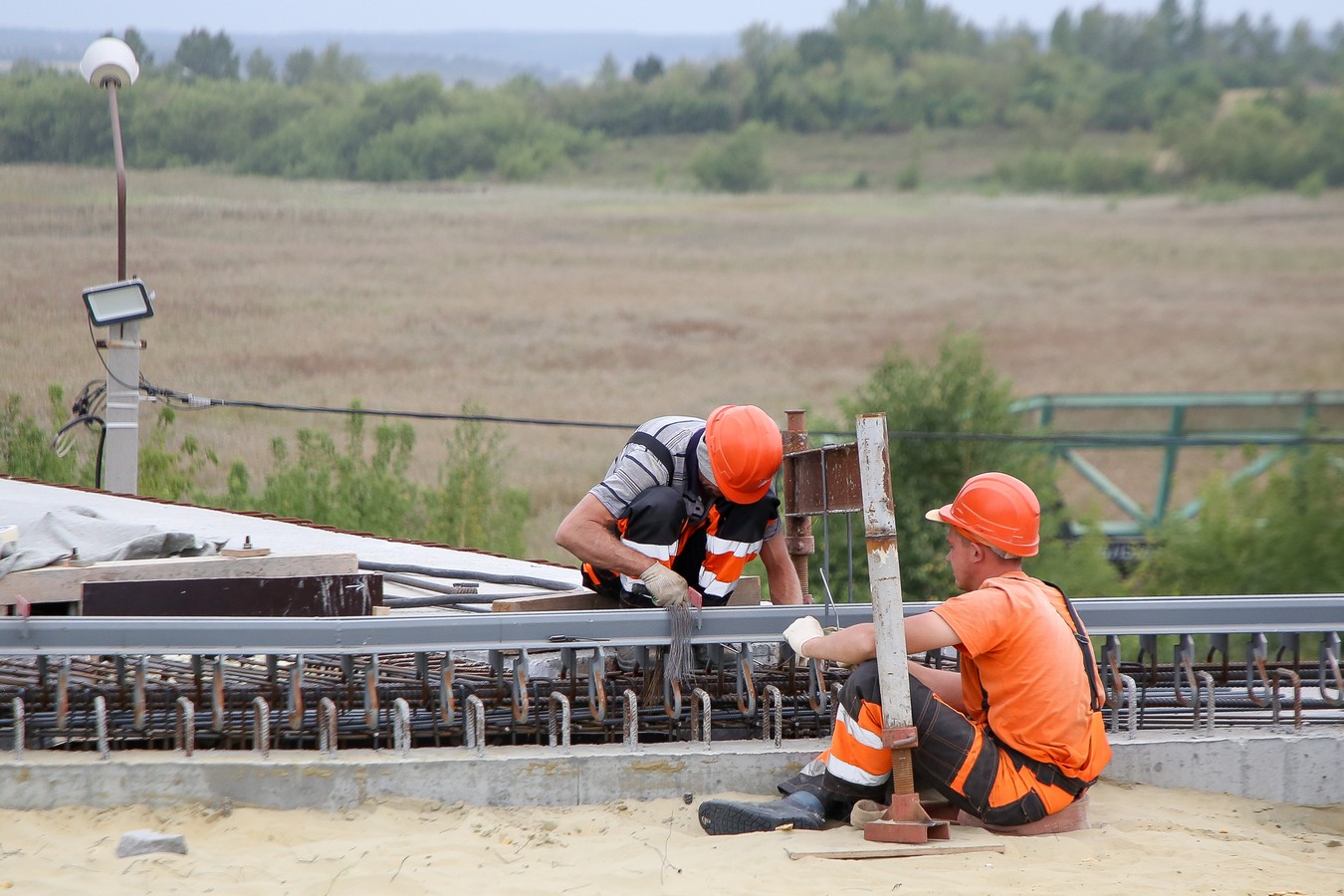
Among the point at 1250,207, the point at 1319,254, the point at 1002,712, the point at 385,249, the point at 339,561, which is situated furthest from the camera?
the point at 1250,207

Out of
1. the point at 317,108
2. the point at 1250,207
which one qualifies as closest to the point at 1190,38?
the point at 1250,207

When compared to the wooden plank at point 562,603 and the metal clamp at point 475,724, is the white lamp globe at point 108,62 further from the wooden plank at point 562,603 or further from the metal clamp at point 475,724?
the metal clamp at point 475,724

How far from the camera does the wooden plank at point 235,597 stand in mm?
4707

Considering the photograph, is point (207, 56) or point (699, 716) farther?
point (207, 56)

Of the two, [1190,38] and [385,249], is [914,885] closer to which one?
[385,249]

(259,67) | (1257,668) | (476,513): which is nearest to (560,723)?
(1257,668)

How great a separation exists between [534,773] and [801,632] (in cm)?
103

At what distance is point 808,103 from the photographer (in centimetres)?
3794

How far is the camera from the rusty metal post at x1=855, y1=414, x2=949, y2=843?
3.71 metres

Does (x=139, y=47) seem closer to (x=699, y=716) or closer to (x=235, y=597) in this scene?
(x=235, y=597)

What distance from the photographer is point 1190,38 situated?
4438 cm

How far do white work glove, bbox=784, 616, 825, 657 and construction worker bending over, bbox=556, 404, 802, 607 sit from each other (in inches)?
20.4

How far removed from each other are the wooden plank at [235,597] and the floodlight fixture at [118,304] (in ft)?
13.1

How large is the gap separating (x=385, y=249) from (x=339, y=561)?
1973 cm
